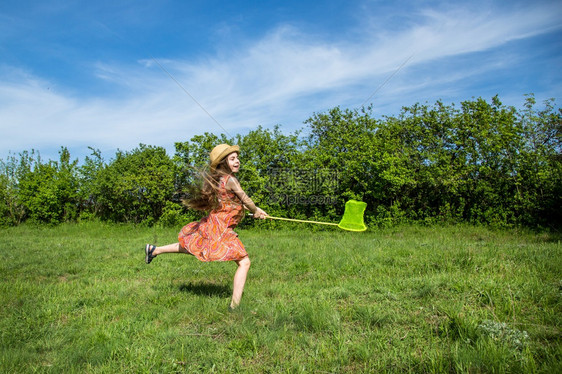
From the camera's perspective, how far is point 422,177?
12859 mm

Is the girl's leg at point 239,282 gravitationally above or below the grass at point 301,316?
above

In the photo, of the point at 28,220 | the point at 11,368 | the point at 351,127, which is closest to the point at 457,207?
the point at 351,127

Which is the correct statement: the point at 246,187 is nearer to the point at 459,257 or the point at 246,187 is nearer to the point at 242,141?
the point at 242,141

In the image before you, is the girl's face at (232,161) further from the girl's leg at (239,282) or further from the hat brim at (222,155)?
the girl's leg at (239,282)

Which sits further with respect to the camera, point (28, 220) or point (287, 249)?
point (28, 220)

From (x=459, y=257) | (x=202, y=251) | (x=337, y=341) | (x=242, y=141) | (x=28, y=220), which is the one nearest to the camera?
(x=337, y=341)

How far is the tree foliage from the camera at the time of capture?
1220 centimetres

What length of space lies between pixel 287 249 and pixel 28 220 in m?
14.1

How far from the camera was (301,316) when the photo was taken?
3.77m

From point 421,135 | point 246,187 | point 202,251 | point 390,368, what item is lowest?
point 390,368

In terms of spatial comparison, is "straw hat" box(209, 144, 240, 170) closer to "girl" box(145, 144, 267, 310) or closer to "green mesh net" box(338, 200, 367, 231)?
"girl" box(145, 144, 267, 310)

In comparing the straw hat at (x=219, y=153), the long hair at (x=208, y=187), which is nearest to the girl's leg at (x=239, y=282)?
the long hair at (x=208, y=187)

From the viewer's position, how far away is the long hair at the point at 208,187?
4.59m

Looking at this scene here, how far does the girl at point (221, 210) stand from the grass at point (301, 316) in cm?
60
